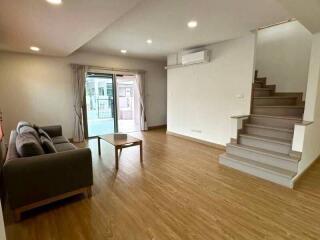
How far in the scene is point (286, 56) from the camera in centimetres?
450

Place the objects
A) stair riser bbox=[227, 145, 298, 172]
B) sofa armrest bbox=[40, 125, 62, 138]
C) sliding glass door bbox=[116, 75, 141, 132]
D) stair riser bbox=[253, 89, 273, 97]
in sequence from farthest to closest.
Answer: sliding glass door bbox=[116, 75, 141, 132]
stair riser bbox=[253, 89, 273, 97]
sofa armrest bbox=[40, 125, 62, 138]
stair riser bbox=[227, 145, 298, 172]

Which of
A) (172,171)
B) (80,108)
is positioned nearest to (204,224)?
(172,171)

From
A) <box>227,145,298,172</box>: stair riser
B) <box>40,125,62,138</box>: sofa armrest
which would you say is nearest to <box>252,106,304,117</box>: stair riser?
<box>227,145,298,172</box>: stair riser

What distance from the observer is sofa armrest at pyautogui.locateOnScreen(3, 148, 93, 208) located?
1881mm

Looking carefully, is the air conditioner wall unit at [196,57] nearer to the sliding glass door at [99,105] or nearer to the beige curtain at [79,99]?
the sliding glass door at [99,105]

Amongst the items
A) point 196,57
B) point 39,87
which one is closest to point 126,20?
point 196,57

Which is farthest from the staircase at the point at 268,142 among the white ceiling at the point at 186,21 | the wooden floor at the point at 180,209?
the white ceiling at the point at 186,21

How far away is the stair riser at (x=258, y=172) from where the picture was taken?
2.70 m

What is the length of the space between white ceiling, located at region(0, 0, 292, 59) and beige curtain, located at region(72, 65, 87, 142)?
3.16ft

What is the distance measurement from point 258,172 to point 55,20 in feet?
12.4

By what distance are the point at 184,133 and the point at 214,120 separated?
1208 mm

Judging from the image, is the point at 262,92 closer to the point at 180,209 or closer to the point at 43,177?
the point at 180,209

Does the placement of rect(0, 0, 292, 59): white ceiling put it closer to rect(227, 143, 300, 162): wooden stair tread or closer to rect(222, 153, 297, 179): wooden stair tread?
rect(227, 143, 300, 162): wooden stair tread

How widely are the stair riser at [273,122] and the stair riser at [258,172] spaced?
1.12m
